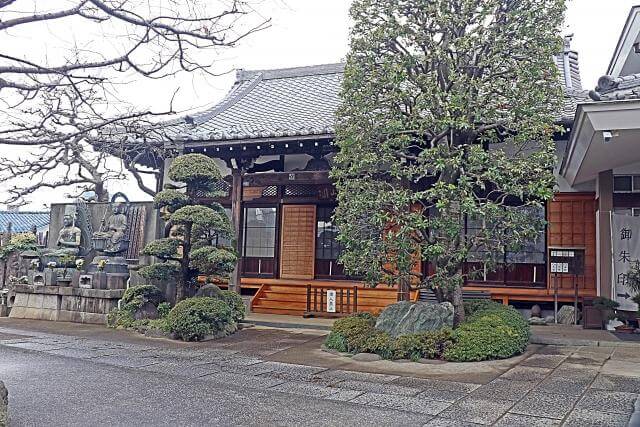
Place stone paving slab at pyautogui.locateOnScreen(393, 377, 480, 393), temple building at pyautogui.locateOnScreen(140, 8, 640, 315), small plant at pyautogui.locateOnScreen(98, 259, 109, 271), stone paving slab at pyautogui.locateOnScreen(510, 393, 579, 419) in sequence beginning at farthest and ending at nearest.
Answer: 1. small plant at pyautogui.locateOnScreen(98, 259, 109, 271)
2. temple building at pyautogui.locateOnScreen(140, 8, 640, 315)
3. stone paving slab at pyautogui.locateOnScreen(393, 377, 480, 393)
4. stone paving slab at pyautogui.locateOnScreen(510, 393, 579, 419)

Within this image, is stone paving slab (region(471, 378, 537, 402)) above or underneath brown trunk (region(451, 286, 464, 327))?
underneath

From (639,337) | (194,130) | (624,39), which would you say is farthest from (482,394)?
(194,130)

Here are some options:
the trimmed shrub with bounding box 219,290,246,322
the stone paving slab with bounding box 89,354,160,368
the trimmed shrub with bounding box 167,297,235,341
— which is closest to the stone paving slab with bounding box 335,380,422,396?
the stone paving slab with bounding box 89,354,160,368

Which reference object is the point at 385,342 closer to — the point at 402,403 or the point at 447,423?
the point at 402,403

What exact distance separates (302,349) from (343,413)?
3.70 metres

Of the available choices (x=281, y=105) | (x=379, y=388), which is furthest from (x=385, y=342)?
(x=281, y=105)

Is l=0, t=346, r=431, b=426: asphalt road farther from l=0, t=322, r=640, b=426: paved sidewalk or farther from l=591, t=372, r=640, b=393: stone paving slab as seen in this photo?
l=591, t=372, r=640, b=393: stone paving slab

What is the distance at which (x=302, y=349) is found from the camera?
8.79m

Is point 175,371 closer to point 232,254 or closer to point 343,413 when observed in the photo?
point 343,413

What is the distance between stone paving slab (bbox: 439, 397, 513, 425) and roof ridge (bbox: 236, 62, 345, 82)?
12987mm

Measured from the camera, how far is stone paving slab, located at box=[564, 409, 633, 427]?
4.66 meters

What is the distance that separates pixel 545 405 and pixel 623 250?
6542 millimetres

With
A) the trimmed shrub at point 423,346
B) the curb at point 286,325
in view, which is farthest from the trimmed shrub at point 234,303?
the trimmed shrub at point 423,346

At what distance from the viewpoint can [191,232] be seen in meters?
10.7
